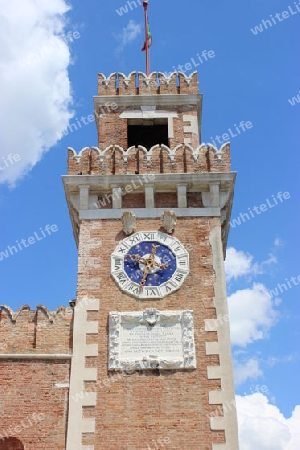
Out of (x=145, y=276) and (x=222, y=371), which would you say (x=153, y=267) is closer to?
(x=145, y=276)

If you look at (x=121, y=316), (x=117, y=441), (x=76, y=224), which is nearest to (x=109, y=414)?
(x=117, y=441)

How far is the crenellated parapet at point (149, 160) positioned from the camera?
20.2 meters

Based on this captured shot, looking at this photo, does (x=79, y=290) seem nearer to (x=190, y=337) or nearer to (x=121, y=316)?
(x=121, y=316)

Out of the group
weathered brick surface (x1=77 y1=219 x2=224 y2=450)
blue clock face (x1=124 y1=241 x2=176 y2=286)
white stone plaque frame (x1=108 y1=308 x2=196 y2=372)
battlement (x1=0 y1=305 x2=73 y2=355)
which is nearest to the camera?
weathered brick surface (x1=77 y1=219 x2=224 y2=450)

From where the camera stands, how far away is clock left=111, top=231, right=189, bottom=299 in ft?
59.3

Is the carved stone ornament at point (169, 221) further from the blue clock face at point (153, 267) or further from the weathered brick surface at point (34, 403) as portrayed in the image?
the weathered brick surface at point (34, 403)

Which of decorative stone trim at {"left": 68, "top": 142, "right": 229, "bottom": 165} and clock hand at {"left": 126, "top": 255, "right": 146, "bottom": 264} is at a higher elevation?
decorative stone trim at {"left": 68, "top": 142, "right": 229, "bottom": 165}

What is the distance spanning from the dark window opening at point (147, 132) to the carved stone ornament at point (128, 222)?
475 cm

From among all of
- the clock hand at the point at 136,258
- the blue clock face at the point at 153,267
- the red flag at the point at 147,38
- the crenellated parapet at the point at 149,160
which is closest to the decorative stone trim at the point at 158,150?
the crenellated parapet at the point at 149,160

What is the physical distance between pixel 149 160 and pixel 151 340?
607 cm

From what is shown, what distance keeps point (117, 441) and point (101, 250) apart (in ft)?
18.3

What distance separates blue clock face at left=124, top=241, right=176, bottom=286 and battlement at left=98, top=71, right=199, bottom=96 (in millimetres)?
6745

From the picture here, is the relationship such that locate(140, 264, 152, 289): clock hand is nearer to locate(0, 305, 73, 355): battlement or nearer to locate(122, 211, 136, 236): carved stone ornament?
locate(122, 211, 136, 236): carved stone ornament

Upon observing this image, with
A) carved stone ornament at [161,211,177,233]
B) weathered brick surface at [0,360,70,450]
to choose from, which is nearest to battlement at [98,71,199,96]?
carved stone ornament at [161,211,177,233]
